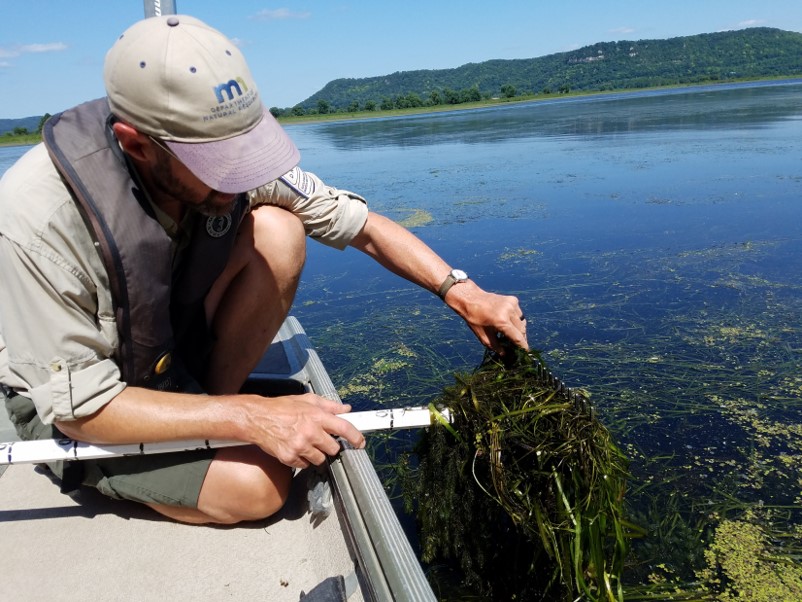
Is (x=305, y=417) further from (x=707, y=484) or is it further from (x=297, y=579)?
(x=707, y=484)

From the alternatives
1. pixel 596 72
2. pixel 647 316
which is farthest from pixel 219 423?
pixel 596 72

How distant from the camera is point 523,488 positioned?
1.73 meters

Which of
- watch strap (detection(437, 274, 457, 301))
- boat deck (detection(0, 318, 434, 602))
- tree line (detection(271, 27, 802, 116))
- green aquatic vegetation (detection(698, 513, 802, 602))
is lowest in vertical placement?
green aquatic vegetation (detection(698, 513, 802, 602))

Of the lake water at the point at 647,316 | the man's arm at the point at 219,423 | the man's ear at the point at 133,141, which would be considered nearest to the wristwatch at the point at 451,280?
the man's arm at the point at 219,423

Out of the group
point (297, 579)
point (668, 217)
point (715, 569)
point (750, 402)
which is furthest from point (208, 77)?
A: point (668, 217)

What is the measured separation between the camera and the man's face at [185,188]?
4.99ft

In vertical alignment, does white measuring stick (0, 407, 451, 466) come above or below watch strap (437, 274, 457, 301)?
below

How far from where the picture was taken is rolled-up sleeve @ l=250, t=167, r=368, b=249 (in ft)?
7.22

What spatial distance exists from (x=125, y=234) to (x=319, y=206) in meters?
0.85

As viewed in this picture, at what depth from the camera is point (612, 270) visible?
4895 millimetres

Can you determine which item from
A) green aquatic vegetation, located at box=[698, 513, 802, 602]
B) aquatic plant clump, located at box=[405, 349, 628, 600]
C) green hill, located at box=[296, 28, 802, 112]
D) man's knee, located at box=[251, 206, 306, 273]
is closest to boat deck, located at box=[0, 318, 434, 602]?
aquatic plant clump, located at box=[405, 349, 628, 600]

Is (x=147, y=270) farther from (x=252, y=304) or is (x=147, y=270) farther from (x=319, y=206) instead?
(x=319, y=206)

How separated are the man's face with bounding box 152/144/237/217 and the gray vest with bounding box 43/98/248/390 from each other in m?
0.08

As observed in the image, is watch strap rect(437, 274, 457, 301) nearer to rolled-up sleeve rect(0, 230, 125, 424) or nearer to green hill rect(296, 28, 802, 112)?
rolled-up sleeve rect(0, 230, 125, 424)
